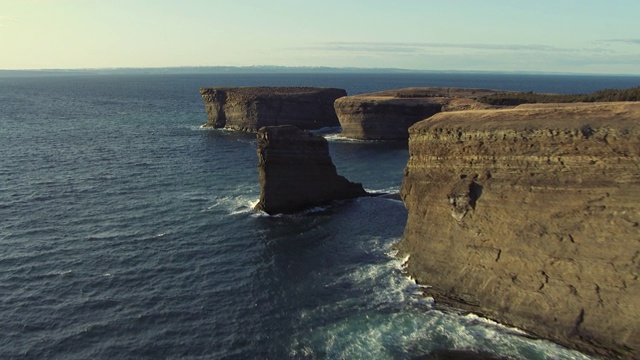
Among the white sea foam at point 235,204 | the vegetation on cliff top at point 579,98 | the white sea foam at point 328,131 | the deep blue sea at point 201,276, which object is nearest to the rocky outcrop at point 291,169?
the white sea foam at point 235,204

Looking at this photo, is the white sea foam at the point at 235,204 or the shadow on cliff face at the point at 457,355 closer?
the shadow on cliff face at the point at 457,355

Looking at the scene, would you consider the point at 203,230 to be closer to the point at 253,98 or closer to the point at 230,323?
the point at 230,323

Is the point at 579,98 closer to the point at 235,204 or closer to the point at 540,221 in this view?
the point at 540,221

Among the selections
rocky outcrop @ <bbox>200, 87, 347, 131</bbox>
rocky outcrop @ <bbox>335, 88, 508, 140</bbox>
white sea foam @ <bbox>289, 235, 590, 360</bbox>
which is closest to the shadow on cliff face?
white sea foam @ <bbox>289, 235, 590, 360</bbox>

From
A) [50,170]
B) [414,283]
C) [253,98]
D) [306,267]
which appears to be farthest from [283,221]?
[253,98]

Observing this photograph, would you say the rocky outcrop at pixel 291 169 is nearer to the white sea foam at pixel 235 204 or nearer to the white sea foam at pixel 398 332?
the white sea foam at pixel 235 204

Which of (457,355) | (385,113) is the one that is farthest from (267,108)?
(457,355)

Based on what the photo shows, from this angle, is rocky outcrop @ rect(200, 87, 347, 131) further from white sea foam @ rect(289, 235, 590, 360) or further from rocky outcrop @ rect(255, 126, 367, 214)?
white sea foam @ rect(289, 235, 590, 360)
